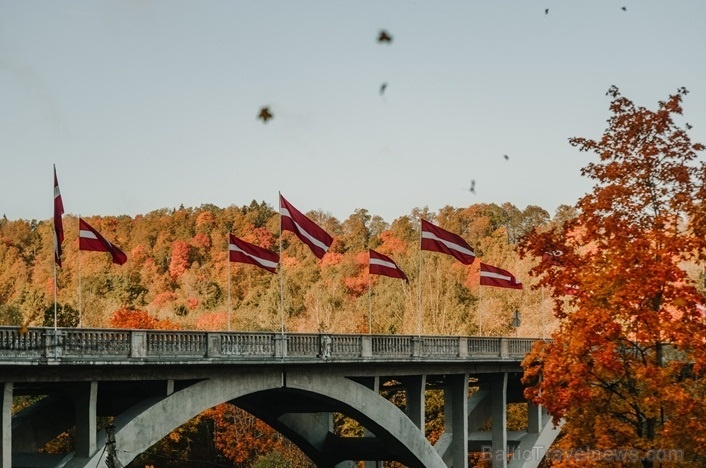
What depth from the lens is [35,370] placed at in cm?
2458

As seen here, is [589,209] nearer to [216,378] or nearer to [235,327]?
[216,378]

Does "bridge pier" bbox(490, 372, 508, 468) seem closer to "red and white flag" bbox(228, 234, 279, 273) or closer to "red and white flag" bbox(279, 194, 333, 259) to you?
"red and white flag" bbox(279, 194, 333, 259)

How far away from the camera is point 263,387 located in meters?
32.8

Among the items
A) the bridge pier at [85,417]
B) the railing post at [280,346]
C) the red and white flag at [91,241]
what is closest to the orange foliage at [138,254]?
the railing post at [280,346]

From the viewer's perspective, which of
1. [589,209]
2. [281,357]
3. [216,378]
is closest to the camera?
[589,209]

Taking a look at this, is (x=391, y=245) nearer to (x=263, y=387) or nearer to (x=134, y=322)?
(x=134, y=322)

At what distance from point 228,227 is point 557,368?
105 meters

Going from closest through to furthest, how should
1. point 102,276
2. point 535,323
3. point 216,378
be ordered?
point 216,378 → point 535,323 → point 102,276

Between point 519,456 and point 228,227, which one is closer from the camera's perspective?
point 519,456

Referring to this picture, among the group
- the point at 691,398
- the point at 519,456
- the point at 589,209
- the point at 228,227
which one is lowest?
the point at 519,456

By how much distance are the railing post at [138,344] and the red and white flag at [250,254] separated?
728 centimetres

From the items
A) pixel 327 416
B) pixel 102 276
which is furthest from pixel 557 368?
pixel 102 276

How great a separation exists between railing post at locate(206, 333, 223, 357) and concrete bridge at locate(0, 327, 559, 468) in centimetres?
3

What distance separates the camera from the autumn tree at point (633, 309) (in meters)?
21.8
